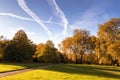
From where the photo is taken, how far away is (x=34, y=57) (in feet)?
303

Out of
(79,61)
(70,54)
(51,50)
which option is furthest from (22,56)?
(79,61)

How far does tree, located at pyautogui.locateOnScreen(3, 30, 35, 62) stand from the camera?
8612 centimetres

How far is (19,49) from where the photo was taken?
8812cm

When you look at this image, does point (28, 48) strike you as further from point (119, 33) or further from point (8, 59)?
point (119, 33)

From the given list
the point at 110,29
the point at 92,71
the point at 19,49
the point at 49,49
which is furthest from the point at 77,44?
the point at 92,71

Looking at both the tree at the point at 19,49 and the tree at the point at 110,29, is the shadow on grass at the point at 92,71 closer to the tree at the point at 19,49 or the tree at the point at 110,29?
the tree at the point at 110,29

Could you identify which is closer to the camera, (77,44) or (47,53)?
(47,53)

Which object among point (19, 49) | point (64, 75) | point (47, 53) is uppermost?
point (19, 49)

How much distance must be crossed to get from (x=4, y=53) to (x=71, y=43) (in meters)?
27.2

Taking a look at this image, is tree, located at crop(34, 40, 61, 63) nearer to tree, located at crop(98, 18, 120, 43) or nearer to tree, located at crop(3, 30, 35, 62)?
tree, located at crop(3, 30, 35, 62)

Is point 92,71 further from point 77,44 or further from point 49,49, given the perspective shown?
point 77,44

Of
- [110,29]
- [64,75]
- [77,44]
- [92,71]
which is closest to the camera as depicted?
[64,75]

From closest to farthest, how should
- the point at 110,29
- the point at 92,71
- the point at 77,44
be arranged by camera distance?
the point at 92,71, the point at 110,29, the point at 77,44

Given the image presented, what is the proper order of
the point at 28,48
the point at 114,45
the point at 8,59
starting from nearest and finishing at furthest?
the point at 114,45, the point at 8,59, the point at 28,48
